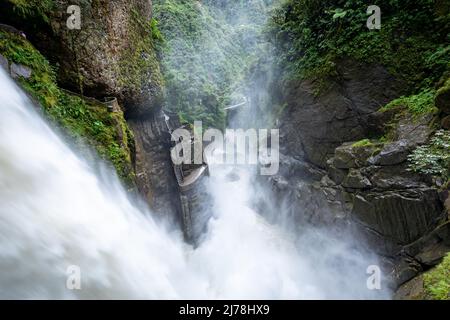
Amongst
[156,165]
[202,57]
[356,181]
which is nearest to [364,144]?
[356,181]

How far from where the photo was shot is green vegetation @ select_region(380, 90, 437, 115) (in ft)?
22.0

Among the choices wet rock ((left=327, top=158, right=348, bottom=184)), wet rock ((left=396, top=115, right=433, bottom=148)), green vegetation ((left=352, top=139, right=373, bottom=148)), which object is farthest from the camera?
wet rock ((left=327, top=158, right=348, bottom=184))

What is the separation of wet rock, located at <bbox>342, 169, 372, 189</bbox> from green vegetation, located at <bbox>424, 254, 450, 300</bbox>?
8.26 feet

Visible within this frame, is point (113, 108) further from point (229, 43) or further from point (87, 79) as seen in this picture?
point (229, 43)

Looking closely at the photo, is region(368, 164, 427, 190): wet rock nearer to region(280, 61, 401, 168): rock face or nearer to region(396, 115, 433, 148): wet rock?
region(396, 115, 433, 148): wet rock

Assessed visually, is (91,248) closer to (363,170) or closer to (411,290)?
(411,290)

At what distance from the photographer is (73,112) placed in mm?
5988

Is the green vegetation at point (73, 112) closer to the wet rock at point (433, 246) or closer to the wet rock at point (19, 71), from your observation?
the wet rock at point (19, 71)

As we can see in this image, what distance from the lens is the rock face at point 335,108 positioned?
819cm

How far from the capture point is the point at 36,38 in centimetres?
598

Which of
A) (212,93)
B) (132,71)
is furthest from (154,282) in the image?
(212,93)

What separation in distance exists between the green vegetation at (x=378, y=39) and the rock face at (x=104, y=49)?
6081mm

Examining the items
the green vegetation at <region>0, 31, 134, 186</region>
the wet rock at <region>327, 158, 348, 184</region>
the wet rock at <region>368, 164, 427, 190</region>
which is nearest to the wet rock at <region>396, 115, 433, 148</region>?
the wet rock at <region>368, 164, 427, 190</region>

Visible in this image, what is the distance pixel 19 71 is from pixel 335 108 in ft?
28.8
